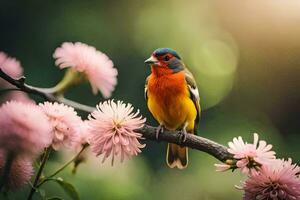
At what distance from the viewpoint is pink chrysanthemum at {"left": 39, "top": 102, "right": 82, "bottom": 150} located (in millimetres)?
363

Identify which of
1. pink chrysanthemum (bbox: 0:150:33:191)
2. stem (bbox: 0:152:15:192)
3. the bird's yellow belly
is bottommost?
stem (bbox: 0:152:15:192)

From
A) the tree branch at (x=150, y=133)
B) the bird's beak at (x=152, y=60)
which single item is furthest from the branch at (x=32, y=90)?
the bird's beak at (x=152, y=60)

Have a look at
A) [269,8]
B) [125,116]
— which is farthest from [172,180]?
[125,116]

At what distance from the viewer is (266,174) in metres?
0.38

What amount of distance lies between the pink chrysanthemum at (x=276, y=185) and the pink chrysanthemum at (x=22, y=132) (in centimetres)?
16

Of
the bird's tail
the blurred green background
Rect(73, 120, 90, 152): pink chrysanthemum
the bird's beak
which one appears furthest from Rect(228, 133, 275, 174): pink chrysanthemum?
the blurred green background

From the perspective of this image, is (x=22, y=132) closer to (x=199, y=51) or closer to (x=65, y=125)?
(x=65, y=125)

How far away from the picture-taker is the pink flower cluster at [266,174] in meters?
0.38

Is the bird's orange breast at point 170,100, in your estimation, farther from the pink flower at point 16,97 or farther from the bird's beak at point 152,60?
the pink flower at point 16,97

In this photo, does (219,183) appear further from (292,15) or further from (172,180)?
(292,15)

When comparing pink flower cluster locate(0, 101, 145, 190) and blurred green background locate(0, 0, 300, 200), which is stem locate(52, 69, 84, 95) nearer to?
pink flower cluster locate(0, 101, 145, 190)

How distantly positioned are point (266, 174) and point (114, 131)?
0.36ft

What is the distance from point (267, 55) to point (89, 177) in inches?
59.6

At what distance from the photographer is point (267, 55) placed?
8.00 feet
